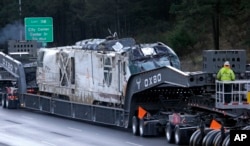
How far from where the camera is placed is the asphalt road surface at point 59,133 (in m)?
26.2

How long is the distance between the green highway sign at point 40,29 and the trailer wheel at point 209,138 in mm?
31524

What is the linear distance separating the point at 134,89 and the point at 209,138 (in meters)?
7.16

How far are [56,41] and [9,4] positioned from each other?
7.74 metres

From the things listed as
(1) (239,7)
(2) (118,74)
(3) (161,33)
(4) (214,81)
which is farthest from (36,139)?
(3) (161,33)

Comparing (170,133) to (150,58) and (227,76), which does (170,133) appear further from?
(150,58)

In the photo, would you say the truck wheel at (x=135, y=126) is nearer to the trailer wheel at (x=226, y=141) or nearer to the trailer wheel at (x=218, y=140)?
the trailer wheel at (x=218, y=140)

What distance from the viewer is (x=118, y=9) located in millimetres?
77375

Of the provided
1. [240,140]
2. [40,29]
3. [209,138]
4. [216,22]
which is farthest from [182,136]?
[216,22]

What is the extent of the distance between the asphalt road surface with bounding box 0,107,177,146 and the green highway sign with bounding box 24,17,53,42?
1568 cm

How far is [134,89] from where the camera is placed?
94.8 feet

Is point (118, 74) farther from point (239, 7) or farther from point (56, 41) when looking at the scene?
point (56, 41)

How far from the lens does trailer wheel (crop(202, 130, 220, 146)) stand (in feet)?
72.4

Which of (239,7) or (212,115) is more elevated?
(239,7)

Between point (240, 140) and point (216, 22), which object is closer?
point (240, 140)
